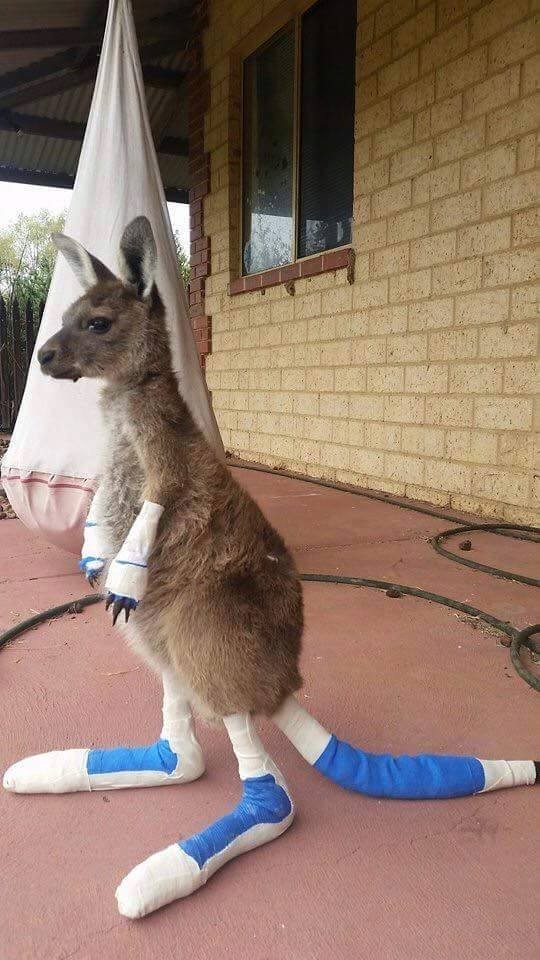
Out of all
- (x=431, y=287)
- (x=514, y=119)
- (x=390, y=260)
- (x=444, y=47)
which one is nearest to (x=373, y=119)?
(x=444, y=47)

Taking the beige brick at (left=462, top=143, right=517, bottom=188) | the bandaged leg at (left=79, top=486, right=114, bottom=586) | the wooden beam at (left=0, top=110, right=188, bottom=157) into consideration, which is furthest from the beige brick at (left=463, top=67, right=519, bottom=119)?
the wooden beam at (left=0, top=110, right=188, bottom=157)

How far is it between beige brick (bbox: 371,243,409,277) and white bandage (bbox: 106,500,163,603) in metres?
3.98

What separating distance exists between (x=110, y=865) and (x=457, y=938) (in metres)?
0.67

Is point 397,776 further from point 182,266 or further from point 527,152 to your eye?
point 182,266

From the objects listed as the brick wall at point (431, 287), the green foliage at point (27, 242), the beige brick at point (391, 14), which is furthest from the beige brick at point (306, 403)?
the green foliage at point (27, 242)

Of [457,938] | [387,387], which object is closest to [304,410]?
[387,387]

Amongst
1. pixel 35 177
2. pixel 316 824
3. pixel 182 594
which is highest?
pixel 35 177

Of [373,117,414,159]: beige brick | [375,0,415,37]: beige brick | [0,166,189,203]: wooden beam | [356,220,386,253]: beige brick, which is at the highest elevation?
[0,166,189,203]: wooden beam

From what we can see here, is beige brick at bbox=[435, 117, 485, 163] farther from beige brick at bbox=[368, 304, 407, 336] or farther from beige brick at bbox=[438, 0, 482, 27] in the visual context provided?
beige brick at bbox=[368, 304, 407, 336]

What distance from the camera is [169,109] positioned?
8.79m

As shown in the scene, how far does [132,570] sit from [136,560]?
2 cm

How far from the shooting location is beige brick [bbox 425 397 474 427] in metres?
4.41

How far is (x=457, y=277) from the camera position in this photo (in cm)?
441

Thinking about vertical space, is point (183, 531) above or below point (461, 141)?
below
